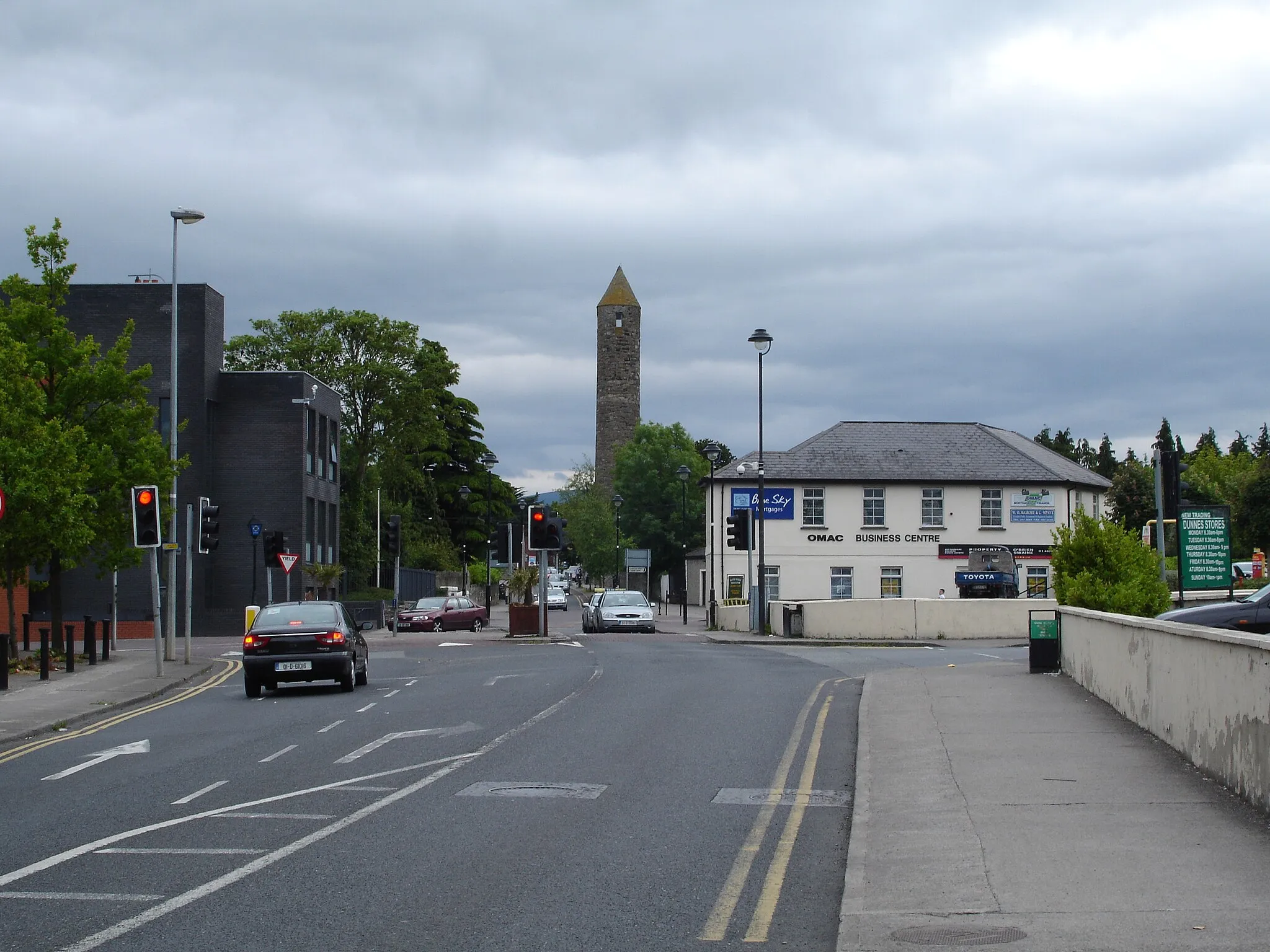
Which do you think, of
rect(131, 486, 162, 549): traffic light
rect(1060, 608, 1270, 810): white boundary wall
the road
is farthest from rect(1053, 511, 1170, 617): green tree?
rect(131, 486, 162, 549): traffic light

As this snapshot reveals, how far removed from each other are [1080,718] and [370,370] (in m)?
64.6

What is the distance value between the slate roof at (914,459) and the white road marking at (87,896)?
57.0 meters

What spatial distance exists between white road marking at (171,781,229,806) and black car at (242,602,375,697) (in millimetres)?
9746

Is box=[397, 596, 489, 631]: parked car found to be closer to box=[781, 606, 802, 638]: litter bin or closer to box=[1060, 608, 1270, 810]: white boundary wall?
box=[781, 606, 802, 638]: litter bin

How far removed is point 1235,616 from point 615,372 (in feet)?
342

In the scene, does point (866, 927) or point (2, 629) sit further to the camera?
point (2, 629)

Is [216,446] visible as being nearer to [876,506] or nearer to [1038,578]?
[876,506]

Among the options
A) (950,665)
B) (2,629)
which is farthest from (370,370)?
(950,665)

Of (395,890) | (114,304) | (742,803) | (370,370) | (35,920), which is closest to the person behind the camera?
(35,920)

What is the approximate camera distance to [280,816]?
34.7 ft

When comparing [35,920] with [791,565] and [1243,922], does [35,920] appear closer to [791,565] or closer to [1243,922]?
[1243,922]

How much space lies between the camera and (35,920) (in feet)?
24.1

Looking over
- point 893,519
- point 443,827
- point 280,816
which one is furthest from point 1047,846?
point 893,519

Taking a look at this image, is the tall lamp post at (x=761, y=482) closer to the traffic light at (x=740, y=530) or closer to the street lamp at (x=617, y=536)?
the traffic light at (x=740, y=530)
